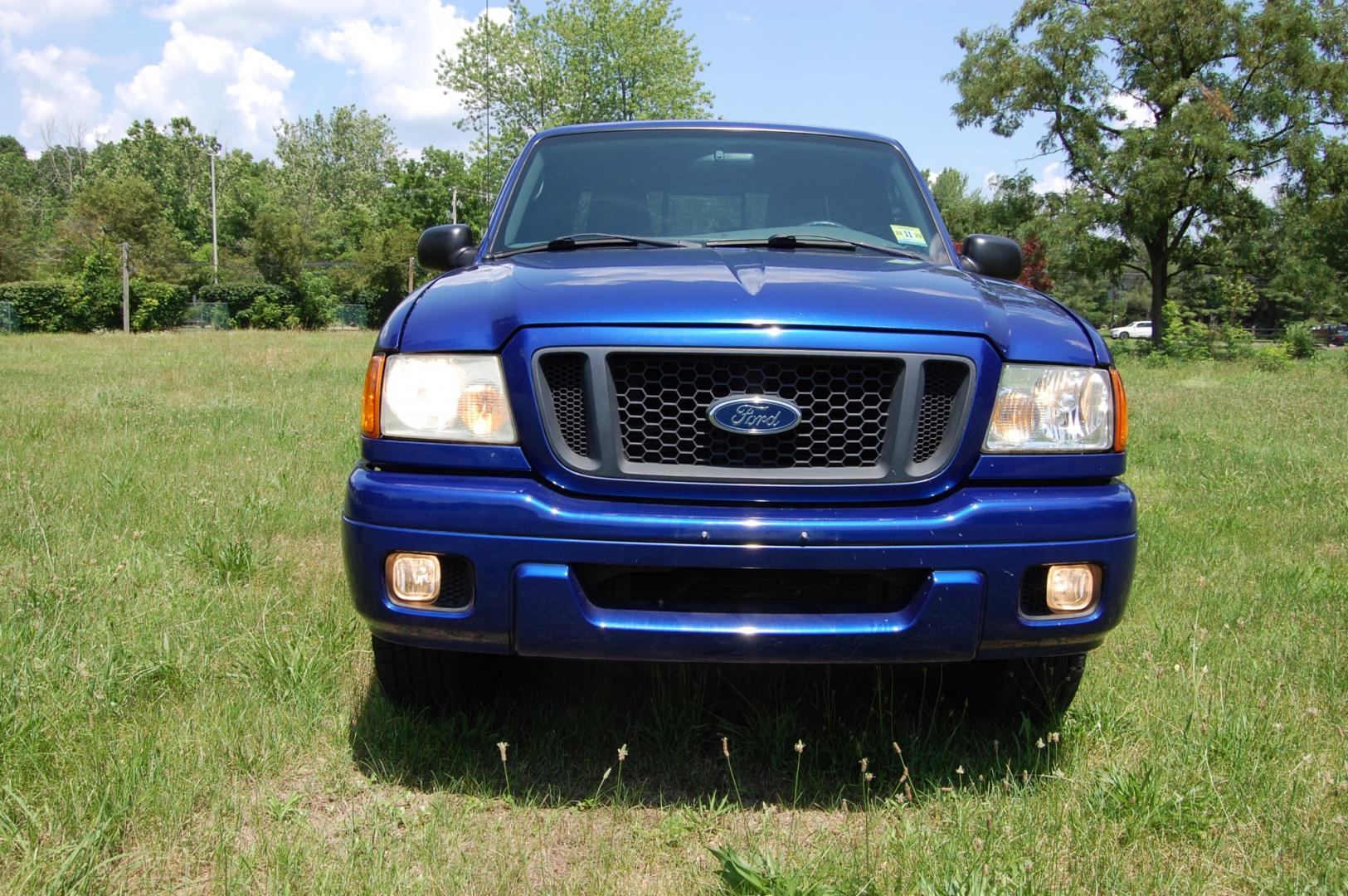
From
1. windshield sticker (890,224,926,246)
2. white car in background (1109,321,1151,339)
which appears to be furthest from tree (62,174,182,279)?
white car in background (1109,321,1151,339)

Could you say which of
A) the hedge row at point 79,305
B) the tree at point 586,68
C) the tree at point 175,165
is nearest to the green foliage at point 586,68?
the tree at point 586,68

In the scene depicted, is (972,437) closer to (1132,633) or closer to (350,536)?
(350,536)

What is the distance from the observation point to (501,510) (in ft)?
7.14

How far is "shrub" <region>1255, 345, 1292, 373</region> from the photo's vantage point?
21.9 meters

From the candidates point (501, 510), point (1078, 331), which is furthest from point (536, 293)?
point (1078, 331)

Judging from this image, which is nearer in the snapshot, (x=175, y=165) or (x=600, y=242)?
(x=600, y=242)

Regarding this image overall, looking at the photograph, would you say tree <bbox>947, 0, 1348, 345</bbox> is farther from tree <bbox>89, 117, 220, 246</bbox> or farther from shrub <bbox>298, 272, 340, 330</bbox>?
tree <bbox>89, 117, 220, 246</bbox>

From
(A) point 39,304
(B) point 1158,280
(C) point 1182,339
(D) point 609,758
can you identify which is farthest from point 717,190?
(A) point 39,304

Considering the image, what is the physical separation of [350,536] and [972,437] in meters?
1.38

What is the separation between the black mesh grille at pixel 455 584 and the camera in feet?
7.30

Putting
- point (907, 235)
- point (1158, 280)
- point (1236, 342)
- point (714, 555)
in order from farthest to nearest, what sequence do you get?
point (1158, 280) → point (1236, 342) → point (907, 235) → point (714, 555)

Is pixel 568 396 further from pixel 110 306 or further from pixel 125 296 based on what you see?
pixel 110 306

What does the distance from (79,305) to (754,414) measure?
4094 cm

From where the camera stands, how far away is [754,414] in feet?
7.24
